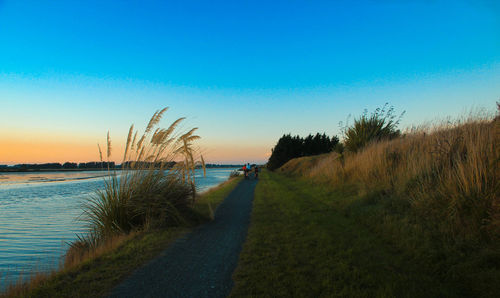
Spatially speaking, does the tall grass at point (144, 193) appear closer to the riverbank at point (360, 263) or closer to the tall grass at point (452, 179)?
the riverbank at point (360, 263)

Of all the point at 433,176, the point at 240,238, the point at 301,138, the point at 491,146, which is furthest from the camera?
the point at 301,138

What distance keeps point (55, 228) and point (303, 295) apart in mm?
8528

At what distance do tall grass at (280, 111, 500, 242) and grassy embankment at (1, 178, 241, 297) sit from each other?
5.46 metres

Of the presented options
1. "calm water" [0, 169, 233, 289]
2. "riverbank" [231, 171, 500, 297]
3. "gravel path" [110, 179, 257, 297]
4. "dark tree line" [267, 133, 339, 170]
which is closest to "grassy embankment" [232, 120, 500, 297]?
"riverbank" [231, 171, 500, 297]

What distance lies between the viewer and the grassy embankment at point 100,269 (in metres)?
3.33

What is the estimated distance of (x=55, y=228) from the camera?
8172 mm

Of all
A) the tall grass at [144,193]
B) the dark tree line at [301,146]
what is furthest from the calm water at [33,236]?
the dark tree line at [301,146]

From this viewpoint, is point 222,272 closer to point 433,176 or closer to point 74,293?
point 74,293

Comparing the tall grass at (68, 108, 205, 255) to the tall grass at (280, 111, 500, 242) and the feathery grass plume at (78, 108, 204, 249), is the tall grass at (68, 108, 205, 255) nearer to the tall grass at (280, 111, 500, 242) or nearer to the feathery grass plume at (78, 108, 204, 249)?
the feathery grass plume at (78, 108, 204, 249)

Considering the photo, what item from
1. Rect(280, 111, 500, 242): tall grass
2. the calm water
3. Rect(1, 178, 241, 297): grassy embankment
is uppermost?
Rect(280, 111, 500, 242): tall grass

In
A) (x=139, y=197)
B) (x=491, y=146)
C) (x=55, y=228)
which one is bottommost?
(x=55, y=228)

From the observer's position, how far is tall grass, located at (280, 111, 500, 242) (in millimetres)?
4367

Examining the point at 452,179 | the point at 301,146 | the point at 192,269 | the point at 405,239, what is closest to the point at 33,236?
the point at 192,269

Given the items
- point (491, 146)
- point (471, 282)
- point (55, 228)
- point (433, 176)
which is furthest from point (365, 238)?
point (55, 228)
